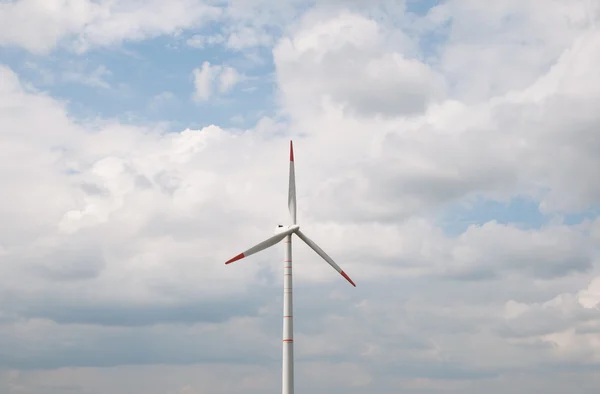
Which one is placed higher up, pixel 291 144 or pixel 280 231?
pixel 291 144

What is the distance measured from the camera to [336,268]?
12400 centimetres

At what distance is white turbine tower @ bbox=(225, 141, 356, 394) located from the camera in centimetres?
10912

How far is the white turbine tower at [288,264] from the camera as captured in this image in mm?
109125

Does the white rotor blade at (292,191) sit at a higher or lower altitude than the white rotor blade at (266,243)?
higher

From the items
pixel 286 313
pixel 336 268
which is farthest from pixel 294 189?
pixel 286 313

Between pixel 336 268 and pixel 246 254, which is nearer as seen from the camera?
pixel 246 254

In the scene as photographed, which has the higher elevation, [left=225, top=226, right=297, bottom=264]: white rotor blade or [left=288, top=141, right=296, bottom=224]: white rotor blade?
[left=288, top=141, right=296, bottom=224]: white rotor blade

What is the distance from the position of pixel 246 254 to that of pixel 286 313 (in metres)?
12.2

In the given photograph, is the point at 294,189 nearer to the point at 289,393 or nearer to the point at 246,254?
the point at 246,254

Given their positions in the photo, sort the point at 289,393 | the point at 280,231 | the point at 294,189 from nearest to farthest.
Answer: the point at 289,393 → the point at 280,231 → the point at 294,189

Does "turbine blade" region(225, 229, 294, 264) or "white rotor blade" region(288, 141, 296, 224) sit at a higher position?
"white rotor blade" region(288, 141, 296, 224)

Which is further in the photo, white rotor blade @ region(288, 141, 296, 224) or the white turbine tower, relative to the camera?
white rotor blade @ region(288, 141, 296, 224)

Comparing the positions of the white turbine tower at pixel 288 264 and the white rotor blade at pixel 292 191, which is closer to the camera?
the white turbine tower at pixel 288 264

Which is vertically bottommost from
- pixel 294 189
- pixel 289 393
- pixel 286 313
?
pixel 289 393
